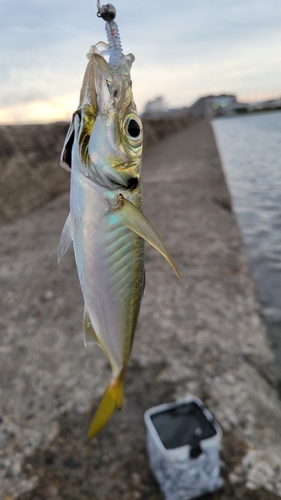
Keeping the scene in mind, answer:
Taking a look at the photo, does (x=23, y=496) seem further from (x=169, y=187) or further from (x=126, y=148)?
(x=169, y=187)

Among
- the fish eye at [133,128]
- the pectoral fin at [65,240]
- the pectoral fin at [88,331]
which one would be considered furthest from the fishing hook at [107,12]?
the pectoral fin at [88,331]

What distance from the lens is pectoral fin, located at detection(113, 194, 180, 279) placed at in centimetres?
122

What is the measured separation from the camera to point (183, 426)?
1.92 metres

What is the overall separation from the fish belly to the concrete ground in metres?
0.83

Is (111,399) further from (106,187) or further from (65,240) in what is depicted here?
(106,187)

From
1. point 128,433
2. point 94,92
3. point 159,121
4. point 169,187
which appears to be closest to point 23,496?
point 128,433

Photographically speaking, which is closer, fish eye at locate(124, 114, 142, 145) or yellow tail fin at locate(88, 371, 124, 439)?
fish eye at locate(124, 114, 142, 145)

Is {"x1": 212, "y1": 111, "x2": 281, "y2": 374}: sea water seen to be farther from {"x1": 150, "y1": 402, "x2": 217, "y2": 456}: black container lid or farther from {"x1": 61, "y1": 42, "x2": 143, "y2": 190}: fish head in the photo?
{"x1": 61, "y1": 42, "x2": 143, "y2": 190}: fish head

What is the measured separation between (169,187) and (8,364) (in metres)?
6.26

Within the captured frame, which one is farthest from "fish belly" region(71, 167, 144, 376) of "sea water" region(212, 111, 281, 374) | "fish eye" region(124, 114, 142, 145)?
"sea water" region(212, 111, 281, 374)

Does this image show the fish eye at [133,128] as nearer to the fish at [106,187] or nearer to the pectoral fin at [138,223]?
the fish at [106,187]

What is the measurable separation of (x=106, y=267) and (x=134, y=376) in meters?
1.55

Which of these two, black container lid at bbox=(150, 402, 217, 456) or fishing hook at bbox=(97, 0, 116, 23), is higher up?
fishing hook at bbox=(97, 0, 116, 23)

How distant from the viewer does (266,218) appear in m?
8.24
